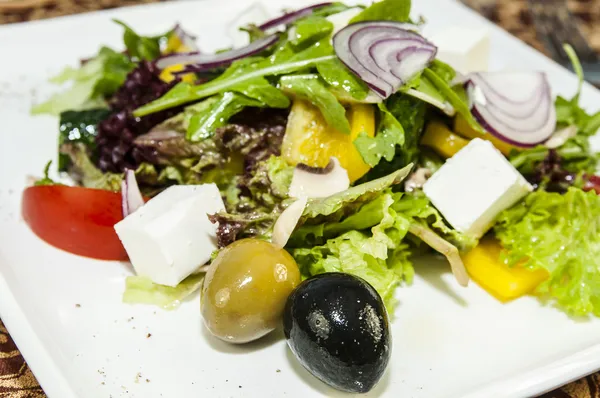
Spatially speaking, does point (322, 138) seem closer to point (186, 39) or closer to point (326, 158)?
point (326, 158)

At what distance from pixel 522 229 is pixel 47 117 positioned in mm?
2281

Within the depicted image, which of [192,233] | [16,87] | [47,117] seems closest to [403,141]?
[192,233]

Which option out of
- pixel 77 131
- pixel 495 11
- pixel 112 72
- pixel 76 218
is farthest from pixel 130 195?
pixel 495 11

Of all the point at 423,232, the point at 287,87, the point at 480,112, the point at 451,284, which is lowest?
the point at 451,284

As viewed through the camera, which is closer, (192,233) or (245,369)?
(245,369)

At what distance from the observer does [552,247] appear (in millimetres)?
2336

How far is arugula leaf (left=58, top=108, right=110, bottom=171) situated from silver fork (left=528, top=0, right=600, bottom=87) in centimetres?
288

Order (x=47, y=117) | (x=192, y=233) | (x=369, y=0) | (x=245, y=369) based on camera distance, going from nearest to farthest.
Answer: (x=245, y=369), (x=192, y=233), (x=369, y=0), (x=47, y=117)

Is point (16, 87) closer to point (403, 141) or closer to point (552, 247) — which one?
point (403, 141)

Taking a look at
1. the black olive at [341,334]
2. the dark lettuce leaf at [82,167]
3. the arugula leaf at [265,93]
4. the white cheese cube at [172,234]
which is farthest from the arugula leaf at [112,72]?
the black olive at [341,334]

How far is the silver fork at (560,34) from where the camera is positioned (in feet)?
13.0

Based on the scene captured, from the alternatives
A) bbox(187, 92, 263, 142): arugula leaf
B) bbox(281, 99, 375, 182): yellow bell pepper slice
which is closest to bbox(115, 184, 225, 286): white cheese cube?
bbox(187, 92, 263, 142): arugula leaf

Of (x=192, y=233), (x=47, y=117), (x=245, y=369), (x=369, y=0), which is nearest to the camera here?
(x=245, y=369)

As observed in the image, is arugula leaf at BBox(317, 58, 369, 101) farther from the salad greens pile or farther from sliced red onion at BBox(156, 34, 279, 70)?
sliced red onion at BBox(156, 34, 279, 70)
